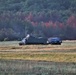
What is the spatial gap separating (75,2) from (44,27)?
42.0m

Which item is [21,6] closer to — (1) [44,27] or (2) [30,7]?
(2) [30,7]

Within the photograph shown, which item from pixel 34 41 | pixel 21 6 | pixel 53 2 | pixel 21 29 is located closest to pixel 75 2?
pixel 53 2

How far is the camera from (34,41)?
5306cm

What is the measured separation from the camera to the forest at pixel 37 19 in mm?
98062

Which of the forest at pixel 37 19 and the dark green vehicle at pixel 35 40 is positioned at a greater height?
the dark green vehicle at pixel 35 40

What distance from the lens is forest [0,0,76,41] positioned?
98062mm

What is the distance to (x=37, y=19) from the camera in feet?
415

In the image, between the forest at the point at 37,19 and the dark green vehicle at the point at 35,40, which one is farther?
the forest at the point at 37,19

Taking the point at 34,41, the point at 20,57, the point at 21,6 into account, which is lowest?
the point at 21,6

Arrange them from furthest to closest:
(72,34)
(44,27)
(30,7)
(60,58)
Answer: (30,7) < (44,27) < (72,34) < (60,58)

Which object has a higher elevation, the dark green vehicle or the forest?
the dark green vehicle

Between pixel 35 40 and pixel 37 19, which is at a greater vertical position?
pixel 35 40

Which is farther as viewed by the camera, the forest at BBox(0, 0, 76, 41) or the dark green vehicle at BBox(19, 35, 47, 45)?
the forest at BBox(0, 0, 76, 41)

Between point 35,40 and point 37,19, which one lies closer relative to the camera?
point 35,40
